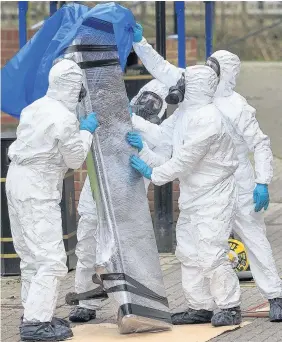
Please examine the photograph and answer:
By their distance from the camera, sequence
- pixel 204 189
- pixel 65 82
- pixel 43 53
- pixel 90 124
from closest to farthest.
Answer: pixel 65 82 < pixel 90 124 < pixel 204 189 < pixel 43 53

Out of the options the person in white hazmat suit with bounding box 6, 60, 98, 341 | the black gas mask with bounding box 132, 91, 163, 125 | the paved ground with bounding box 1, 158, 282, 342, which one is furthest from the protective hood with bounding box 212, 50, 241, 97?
the paved ground with bounding box 1, 158, 282, 342

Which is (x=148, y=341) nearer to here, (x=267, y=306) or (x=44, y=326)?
(x=44, y=326)

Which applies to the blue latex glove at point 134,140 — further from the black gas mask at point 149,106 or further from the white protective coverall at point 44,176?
the black gas mask at point 149,106

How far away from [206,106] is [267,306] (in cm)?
163

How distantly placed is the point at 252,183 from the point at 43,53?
66.9 inches

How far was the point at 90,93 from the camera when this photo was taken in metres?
7.91

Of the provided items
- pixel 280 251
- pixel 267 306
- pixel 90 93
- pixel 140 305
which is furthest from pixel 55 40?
pixel 280 251

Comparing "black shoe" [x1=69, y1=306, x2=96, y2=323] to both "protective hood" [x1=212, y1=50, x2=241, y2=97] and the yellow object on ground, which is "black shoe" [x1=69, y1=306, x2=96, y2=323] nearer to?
the yellow object on ground

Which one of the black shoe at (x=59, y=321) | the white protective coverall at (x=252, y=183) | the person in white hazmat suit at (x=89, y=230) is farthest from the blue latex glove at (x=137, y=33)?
the black shoe at (x=59, y=321)

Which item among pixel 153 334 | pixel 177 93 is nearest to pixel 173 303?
pixel 153 334

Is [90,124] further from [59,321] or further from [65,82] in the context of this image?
[59,321]

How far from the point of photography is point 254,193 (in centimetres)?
811

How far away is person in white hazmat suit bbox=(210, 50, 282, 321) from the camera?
8102 mm

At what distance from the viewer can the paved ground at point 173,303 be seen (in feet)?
25.4
